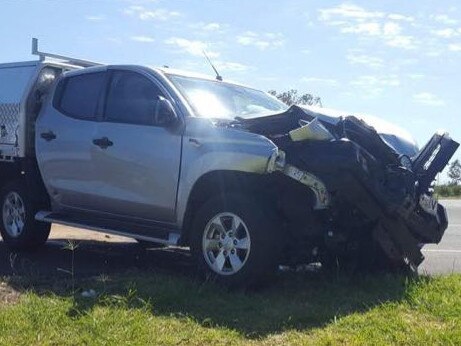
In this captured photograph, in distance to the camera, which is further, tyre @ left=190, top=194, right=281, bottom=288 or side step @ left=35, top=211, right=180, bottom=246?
side step @ left=35, top=211, right=180, bottom=246

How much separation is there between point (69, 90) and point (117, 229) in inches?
78.5

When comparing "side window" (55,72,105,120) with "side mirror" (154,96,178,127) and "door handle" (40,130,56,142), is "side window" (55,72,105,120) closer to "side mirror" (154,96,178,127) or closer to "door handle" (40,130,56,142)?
"door handle" (40,130,56,142)

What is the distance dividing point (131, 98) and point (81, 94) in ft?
2.95

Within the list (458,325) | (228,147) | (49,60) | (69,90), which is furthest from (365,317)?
(49,60)

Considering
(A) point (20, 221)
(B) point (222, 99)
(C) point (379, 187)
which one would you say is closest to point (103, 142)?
(B) point (222, 99)

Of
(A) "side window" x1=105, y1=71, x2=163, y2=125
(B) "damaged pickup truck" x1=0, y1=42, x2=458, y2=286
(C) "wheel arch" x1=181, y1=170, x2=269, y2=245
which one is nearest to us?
(B) "damaged pickup truck" x1=0, y1=42, x2=458, y2=286

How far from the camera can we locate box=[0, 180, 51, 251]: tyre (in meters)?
8.04

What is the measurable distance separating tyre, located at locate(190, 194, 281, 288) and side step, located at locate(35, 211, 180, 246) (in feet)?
1.31

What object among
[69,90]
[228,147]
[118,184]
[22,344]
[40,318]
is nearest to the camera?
[22,344]

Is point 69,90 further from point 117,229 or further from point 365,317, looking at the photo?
point 365,317

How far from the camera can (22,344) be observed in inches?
167

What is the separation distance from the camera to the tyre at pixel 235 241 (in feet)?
18.3

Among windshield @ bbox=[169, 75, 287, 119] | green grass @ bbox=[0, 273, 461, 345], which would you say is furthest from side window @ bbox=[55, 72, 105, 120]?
green grass @ bbox=[0, 273, 461, 345]

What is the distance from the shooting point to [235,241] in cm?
576
